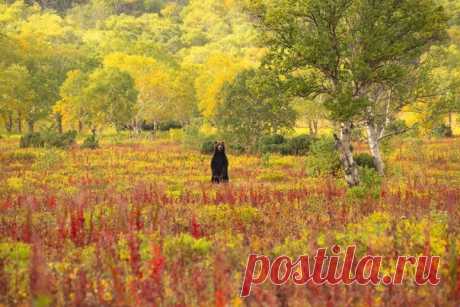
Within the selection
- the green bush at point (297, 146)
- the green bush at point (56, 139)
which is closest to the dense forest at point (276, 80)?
the green bush at point (297, 146)

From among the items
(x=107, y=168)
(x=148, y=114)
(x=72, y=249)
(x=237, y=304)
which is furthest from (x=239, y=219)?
(x=148, y=114)

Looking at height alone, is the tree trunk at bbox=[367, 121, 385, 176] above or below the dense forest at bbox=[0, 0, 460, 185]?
below

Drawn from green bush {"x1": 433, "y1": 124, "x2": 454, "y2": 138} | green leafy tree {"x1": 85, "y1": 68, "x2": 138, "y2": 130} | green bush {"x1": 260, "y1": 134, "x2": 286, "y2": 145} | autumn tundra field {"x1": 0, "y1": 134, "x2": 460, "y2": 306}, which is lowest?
green bush {"x1": 433, "y1": 124, "x2": 454, "y2": 138}

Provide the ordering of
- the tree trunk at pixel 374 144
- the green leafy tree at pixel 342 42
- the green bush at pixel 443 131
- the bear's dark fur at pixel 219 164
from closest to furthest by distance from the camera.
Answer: the green leafy tree at pixel 342 42
the bear's dark fur at pixel 219 164
the tree trunk at pixel 374 144
the green bush at pixel 443 131

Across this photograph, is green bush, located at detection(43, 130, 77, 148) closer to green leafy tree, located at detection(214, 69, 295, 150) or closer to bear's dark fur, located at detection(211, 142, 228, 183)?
green leafy tree, located at detection(214, 69, 295, 150)

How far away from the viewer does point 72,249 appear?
320 inches

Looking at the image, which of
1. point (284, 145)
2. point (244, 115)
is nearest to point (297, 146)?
point (284, 145)

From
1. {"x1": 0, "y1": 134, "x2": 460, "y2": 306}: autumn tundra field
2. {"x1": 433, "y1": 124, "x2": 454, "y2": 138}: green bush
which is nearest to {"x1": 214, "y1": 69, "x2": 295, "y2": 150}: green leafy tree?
{"x1": 433, "y1": 124, "x2": 454, "y2": 138}: green bush

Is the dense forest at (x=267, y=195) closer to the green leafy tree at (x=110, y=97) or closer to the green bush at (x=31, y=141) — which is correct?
the green bush at (x=31, y=141)

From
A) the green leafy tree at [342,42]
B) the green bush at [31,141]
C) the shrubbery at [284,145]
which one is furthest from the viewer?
the green bush at [31,141]

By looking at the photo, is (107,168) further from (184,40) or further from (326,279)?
(184,40)

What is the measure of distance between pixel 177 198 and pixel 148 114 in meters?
55.8

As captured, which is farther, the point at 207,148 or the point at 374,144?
the point at 207,148

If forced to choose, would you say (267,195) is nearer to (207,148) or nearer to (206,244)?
(206,244)
